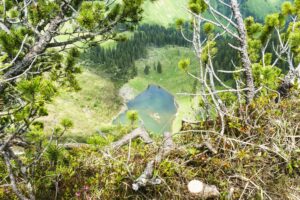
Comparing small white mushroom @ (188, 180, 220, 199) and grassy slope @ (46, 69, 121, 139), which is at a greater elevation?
small white mushroom @ (188, 180, 220, 199)

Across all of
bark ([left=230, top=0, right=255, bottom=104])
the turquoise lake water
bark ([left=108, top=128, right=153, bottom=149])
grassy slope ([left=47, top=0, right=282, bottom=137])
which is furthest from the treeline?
bark ([left=230, top=0, right=255, bottom=104])

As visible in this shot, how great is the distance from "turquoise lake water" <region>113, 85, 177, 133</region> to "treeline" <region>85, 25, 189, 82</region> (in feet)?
44.2

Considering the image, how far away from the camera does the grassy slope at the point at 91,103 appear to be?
Answer: 92.1m

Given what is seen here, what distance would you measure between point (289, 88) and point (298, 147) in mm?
2371

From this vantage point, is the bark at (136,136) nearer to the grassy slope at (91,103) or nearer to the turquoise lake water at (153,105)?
the grassy slope at (91,103)

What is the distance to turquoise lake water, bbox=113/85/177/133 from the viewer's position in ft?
349

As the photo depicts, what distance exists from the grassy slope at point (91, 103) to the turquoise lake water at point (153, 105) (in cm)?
510

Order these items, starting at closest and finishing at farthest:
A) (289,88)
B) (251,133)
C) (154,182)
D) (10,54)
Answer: (154,182) → (251,133) → (289,88) → (10,54)

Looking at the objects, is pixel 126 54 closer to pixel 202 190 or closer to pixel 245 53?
pixel 245 53

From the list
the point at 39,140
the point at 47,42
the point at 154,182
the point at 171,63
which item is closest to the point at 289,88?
the point at 154,182

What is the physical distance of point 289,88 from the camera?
7113 millimetres

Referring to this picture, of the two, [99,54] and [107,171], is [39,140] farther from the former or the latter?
[99,54]

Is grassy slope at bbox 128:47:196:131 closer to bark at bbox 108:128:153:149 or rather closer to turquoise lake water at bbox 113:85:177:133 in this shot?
turquoise lake water at bbox 113:85:177:133

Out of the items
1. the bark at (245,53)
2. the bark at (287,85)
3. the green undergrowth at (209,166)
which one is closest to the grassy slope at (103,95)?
the bark at (287,85)
